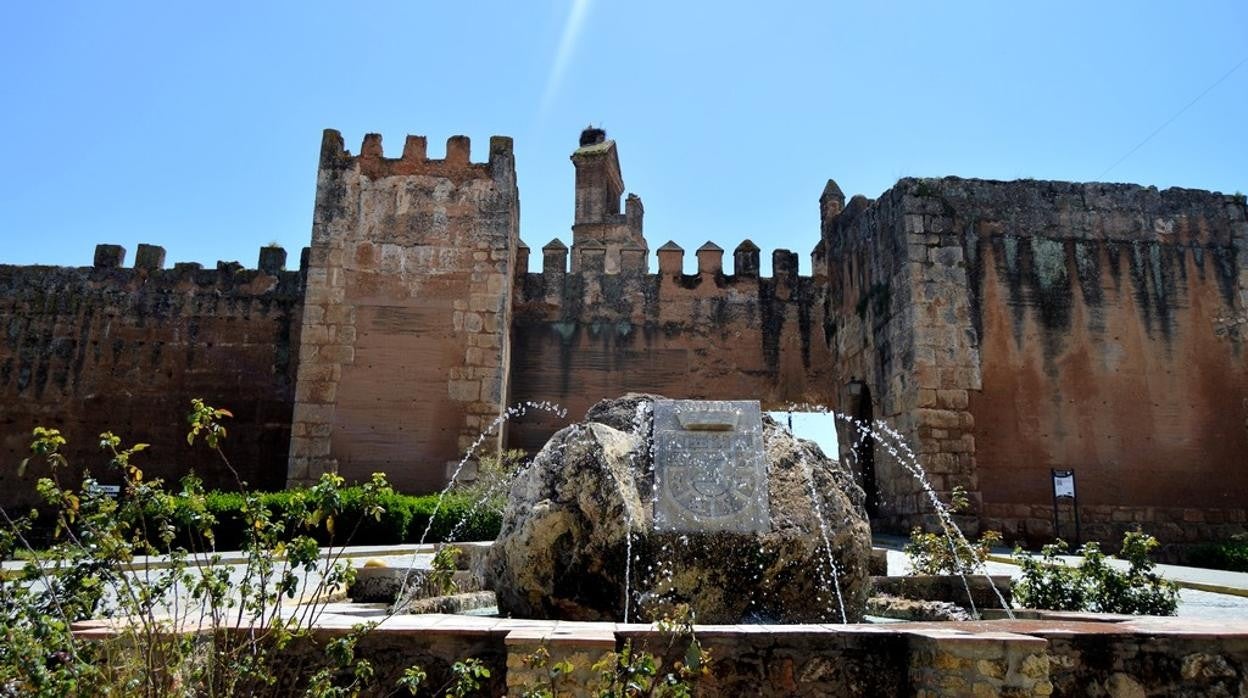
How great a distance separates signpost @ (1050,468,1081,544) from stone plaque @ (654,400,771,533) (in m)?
7.05

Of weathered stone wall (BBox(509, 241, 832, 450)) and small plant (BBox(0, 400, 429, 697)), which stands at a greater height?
weathered stone wall (BBox(509, 241, 832, 450))

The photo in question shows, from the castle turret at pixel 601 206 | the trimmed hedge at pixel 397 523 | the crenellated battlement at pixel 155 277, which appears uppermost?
the castle turret at pixel 601 206

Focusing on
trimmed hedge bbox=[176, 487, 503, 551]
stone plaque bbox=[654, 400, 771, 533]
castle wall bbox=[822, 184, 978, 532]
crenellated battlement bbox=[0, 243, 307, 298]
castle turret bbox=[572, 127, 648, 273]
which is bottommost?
trimmed hedge bbox=[176, 487, 503, 551]

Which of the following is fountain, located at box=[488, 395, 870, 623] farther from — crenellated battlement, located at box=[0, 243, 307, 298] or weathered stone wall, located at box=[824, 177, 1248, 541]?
crenellated battlement, located at box=[0, 243, 307, 298]

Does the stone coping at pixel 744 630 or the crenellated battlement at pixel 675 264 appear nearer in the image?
the stone coping at pixel 744 630

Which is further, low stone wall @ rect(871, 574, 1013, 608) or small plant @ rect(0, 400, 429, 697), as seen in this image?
low stone wall @ rect(871, 574, 1013, 608)

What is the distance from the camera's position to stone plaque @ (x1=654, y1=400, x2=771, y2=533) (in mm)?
4238

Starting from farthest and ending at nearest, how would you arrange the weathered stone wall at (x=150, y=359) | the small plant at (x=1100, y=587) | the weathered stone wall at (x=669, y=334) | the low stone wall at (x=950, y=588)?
the weathered stone wall at (x=669, y=334) → the weathered stone wall at (x=150, y=359) → the low stone wall at (x=950, y=588) → the small plant at (x=1100, y=587)

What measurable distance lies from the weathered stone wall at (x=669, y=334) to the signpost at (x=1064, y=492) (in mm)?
4991

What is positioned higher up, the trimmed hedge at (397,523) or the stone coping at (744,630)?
the trimmed hedge at (397,523)

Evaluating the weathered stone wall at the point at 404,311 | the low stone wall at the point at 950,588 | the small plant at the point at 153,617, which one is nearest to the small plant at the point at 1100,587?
the low stone wall at the point at 950,588

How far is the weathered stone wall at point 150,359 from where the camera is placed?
1495cm

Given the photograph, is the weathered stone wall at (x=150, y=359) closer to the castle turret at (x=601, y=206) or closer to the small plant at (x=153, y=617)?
the castle turret at (x=601, y=206)

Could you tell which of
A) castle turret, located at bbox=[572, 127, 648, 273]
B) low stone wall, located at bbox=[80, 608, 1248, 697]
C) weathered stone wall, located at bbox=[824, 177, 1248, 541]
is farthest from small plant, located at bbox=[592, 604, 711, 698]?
castle turret, located at bbox=[572, 127, 648, 273]
